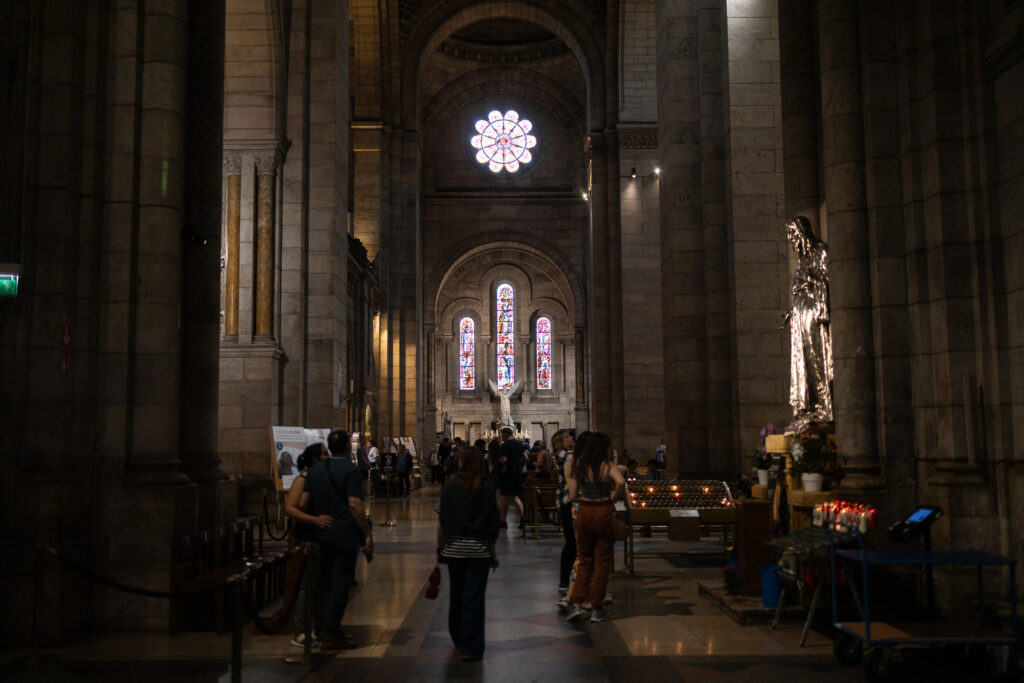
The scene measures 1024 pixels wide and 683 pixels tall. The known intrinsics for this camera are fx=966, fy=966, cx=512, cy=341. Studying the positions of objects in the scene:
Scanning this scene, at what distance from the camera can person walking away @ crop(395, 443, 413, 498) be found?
1128 inches

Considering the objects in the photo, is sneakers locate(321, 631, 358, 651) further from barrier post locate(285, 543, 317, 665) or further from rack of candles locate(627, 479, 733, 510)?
rack of candles locate(627, 479, 733, 510)

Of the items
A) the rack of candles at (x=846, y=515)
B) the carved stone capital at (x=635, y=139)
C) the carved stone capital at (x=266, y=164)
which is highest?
the carved stone capital at (x=635, y=139)

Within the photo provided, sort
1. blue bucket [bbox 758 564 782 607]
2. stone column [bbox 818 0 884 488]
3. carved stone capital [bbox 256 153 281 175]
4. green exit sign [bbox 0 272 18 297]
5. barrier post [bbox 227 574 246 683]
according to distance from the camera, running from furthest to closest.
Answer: carved stone capital [bbox 256 153 281 175], stone column [bbox 818 0 884 488], blue bucket [bbox 758 564 782 607], green exit sign [bbox 0 272 18 297], barrier post [bbox 227 574 246 683]

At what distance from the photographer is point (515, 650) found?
776cm

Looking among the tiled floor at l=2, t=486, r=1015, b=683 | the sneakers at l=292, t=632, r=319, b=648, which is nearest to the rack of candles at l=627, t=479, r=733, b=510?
the tiled floor at l=2, t=486, r=1015, b=683

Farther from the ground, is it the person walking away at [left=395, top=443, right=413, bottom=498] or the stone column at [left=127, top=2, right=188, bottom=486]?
the stone column at [left=127, top=2, right=188, bottom=486]

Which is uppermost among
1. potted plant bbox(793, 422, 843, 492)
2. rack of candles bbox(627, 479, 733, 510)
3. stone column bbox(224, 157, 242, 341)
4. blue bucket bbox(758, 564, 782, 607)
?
stone column bbox(224, 157, 242, 341)

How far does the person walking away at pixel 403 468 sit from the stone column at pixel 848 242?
20092 millimetres

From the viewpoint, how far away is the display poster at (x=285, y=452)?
13859mm

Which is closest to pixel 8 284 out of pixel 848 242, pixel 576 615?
pixel 576 615

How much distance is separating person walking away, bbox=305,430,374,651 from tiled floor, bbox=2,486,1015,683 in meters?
0.32

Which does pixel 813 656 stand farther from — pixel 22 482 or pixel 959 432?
pixel 22 482

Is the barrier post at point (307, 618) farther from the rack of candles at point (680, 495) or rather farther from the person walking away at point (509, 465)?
the person walking away at point (509, 465)

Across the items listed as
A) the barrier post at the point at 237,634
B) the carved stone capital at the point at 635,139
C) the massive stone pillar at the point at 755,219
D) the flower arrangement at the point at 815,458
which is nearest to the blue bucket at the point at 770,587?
the flower arrangement at the point at 815,458
